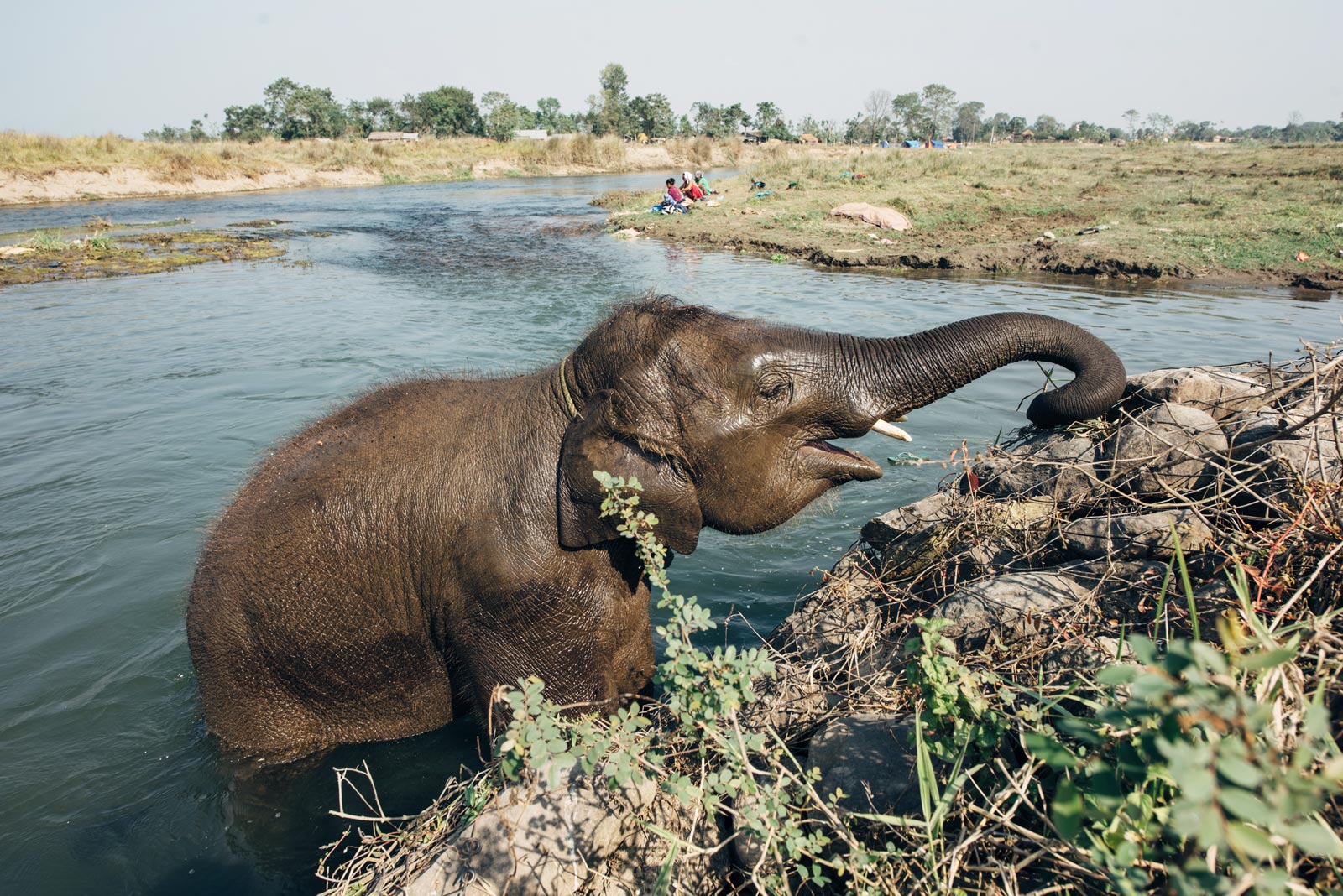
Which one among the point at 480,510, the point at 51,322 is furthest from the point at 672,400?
the point at 51,322

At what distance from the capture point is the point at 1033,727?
231 centimetres

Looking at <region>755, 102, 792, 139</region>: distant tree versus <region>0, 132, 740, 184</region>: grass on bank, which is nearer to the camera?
<region>0, 132, 740, 184</region>: grass on bank

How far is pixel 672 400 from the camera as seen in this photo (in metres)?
3.17

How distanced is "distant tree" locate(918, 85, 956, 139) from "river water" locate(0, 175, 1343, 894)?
115441 millimetres

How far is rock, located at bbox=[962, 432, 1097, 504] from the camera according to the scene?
13.8ft

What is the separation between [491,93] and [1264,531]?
12092 cm

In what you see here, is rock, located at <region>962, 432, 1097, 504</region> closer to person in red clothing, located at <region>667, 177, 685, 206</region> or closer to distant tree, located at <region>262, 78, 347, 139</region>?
person in red clothing, located at <region>667, 177, 685, 206</region>

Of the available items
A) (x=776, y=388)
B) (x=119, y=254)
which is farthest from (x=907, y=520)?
(x=119, y=254)

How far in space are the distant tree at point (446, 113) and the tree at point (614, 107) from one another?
16197 mm

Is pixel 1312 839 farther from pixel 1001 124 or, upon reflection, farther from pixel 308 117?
pixel 1001 124

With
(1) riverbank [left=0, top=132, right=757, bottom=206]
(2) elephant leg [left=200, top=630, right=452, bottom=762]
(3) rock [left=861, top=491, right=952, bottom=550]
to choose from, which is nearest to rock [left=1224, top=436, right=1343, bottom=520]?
(3) rock [left=861, top=491, right=952, bottom=550]

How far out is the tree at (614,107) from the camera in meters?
98.9

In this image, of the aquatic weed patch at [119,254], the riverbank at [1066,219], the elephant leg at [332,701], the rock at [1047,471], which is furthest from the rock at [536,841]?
the aquatic weed patch at [119,254]

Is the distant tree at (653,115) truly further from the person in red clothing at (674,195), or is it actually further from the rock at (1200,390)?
the rock at (1200,390)
